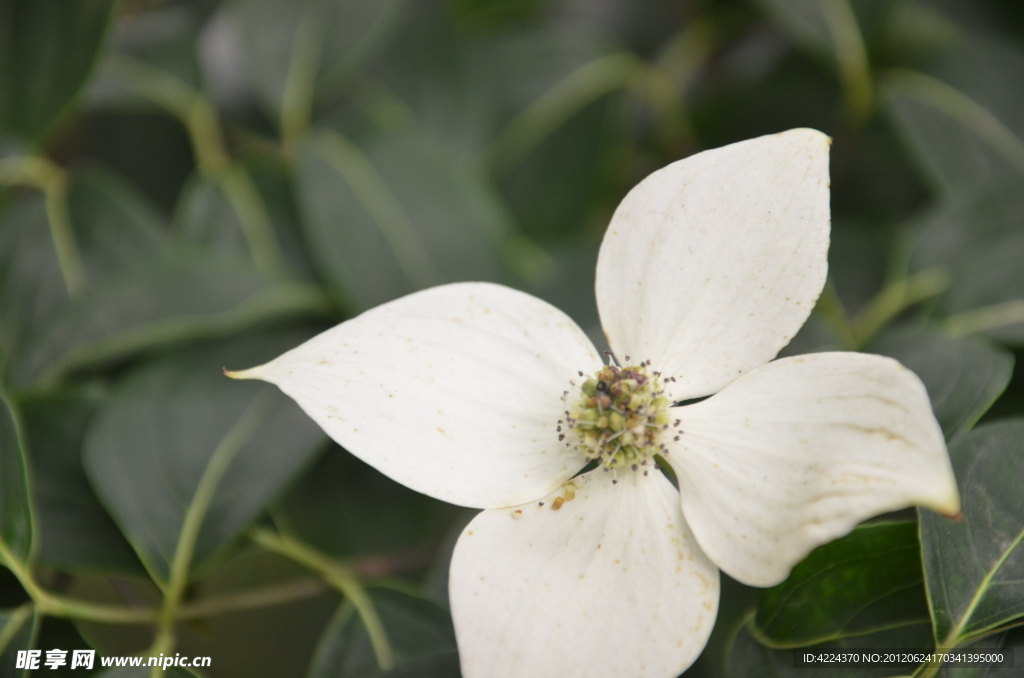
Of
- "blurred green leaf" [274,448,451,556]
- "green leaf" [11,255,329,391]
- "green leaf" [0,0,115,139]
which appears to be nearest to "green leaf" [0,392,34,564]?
"green leaf" [11,255,329,391]

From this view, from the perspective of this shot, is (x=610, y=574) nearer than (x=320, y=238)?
Yes

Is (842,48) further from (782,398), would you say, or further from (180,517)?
(180,517)

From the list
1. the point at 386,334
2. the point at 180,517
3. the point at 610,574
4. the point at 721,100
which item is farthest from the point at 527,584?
the point at 721,100

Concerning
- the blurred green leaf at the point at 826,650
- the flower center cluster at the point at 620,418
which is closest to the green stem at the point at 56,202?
the flower center cluster at the point at 620,418

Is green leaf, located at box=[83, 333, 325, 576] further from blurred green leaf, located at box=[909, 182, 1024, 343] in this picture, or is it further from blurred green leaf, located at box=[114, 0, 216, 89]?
blurred green leaf, located at box=[909, 182, 1024, 343]

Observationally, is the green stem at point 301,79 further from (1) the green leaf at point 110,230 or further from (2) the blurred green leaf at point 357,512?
(2) the blurred green leaf at point 357,512

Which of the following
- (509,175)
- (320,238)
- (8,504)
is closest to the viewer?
(8,504)

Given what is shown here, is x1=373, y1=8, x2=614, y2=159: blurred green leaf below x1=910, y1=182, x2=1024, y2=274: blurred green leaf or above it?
above
